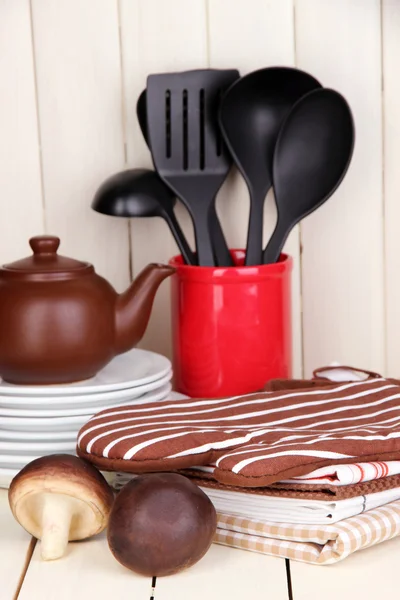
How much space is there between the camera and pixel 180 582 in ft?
2.03

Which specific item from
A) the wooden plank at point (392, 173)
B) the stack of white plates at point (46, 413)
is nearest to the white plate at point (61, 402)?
the stack of white plates at point (46, 413)

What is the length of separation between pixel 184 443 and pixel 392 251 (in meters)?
0.46

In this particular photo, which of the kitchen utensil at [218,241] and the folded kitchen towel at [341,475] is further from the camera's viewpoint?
the kitchen utensil at [218,241]

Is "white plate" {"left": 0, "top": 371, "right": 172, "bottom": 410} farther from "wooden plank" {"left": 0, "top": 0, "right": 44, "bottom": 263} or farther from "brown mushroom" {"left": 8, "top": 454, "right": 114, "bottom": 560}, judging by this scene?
"wooden plank" {"left": 0, "top": 0, "right": 44, "bottom": 263}

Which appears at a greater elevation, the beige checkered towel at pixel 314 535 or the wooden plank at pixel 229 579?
the beige checkered towel at pixel 314 535

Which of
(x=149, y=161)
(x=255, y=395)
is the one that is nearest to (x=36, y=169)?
(x=149, y=161)

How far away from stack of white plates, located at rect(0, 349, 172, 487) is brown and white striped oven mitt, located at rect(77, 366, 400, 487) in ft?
0.17

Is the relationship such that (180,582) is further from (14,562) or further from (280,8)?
(280,8)

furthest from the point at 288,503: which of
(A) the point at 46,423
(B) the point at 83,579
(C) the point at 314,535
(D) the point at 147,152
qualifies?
(D) the point at 147,152

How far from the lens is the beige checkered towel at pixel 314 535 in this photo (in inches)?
24.8

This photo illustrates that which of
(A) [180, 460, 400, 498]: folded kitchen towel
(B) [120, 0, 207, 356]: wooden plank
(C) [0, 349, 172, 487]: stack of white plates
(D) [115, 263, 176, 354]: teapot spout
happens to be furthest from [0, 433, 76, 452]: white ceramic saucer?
(B) [120, 0, 207, 356]: wooden plank

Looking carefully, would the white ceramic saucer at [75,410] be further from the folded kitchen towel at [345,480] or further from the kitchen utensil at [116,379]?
the folded kitchen towel at [345,480]

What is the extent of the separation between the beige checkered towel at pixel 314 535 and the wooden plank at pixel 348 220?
40 cm

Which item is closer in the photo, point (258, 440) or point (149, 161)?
point (258, 440)
